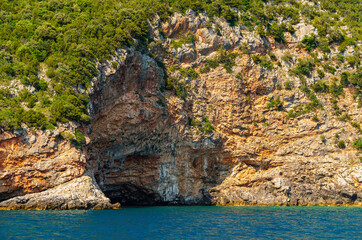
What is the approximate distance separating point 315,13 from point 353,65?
13486 mm

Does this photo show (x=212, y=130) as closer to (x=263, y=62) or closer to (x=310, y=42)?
(x=263, y=62)

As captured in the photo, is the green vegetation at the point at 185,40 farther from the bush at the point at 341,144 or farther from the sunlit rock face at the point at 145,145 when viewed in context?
the bush at the point at 341,144

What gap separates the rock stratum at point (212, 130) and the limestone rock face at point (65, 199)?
7281mm

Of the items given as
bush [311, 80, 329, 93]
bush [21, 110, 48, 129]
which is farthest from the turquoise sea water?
bush [311, 80, 329, 93]

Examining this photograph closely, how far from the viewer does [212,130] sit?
54812mm

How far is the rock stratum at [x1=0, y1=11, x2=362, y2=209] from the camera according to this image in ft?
162

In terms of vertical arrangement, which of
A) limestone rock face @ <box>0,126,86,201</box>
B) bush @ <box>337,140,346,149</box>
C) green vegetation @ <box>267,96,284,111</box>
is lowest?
limestone rock face @ <box>0,126,86,201</box>

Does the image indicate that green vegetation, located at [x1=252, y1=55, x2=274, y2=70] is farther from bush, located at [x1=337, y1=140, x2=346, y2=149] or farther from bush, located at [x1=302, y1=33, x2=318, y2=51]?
bush, located at [x1=337, y1=140, x2=346, y2=149]

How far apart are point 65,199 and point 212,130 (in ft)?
83.2

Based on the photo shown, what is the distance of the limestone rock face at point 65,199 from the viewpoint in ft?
114

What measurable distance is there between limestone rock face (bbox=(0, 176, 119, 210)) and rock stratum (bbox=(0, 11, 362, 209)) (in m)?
7.28

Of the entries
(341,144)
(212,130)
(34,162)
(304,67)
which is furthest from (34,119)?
(304,67)

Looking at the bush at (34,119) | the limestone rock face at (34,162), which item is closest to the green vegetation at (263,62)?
the limestone rock face at (34,162)

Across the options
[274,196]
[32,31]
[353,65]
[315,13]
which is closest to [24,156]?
[32,31]
